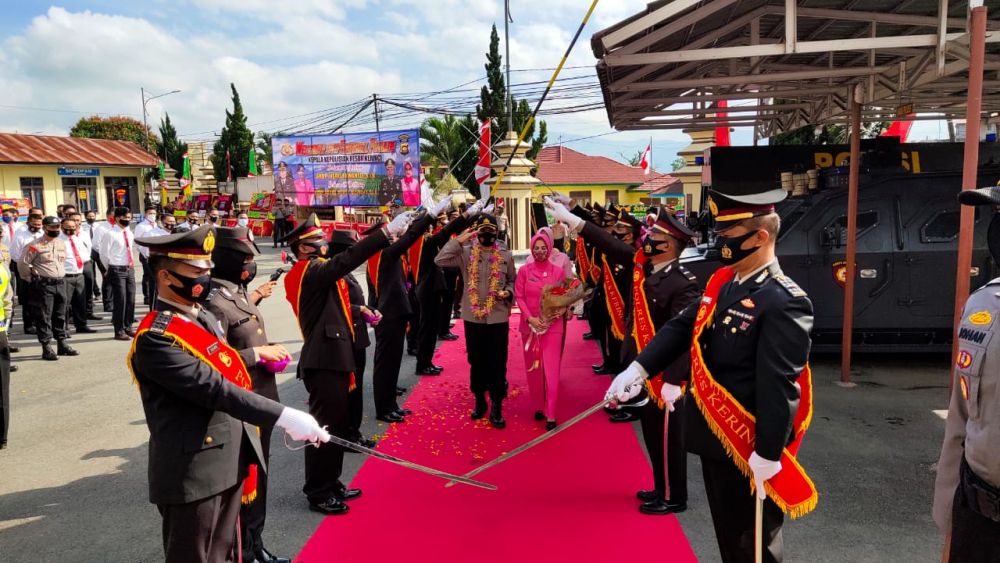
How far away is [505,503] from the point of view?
4.37m

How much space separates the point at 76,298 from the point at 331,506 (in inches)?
329

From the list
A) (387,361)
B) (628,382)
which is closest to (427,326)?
(387,361)

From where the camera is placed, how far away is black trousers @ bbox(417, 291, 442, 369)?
7.72 m

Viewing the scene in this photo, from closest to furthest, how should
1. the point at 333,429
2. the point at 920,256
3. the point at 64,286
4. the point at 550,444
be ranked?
the point at 333,429 < the point at 550,444 < the point at 920,256 < the point at 64,286

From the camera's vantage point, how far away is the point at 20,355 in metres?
8.99

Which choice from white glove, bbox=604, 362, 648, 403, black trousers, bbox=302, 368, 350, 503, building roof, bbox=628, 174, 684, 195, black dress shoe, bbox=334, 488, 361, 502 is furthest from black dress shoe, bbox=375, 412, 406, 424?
building roof, bbox=628, 174, 684, 195

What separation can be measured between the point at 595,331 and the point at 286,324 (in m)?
5.42

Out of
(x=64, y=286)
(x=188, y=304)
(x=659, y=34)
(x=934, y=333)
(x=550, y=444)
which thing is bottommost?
(x=550, y=444)

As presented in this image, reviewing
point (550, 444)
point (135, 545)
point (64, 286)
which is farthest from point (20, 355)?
point (550, 444)

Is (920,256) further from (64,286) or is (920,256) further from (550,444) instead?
Result: (64,286)

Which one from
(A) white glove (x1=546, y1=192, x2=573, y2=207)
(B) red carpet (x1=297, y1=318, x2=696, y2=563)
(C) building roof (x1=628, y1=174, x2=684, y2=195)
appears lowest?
(B) red carpet (x1=297, y1=318, x2=696, y2=563)

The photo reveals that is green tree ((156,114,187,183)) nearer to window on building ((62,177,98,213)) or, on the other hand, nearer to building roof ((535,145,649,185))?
window on building ((62,177,98,213))

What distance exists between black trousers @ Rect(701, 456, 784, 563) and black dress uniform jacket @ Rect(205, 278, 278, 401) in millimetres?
2445

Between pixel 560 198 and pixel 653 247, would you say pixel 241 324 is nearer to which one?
pixel 653 247
